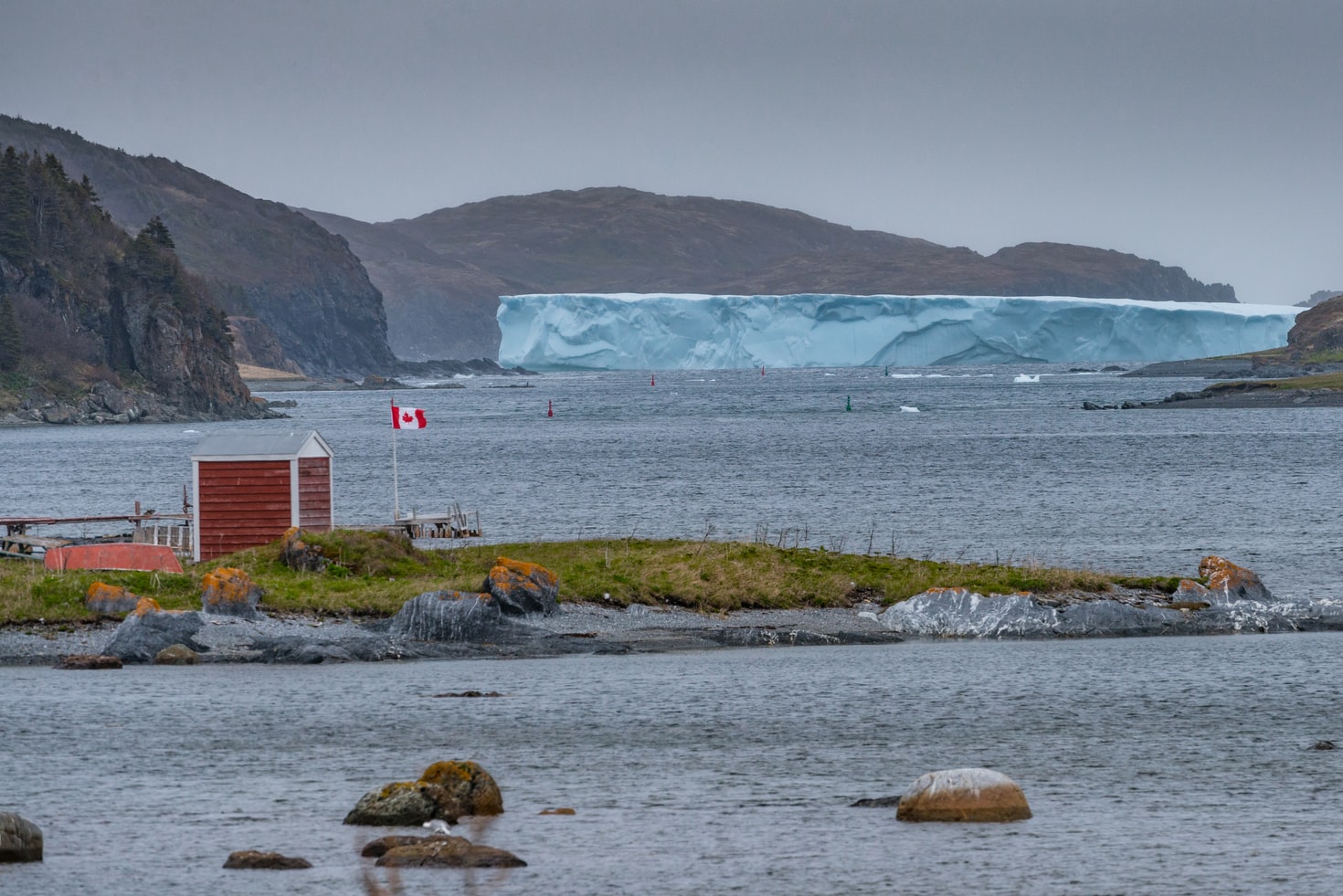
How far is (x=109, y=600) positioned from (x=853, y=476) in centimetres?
3970

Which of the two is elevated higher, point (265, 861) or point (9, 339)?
point (9, 339)

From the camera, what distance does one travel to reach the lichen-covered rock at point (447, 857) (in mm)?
12867

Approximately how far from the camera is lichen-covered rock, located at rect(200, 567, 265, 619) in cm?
2505

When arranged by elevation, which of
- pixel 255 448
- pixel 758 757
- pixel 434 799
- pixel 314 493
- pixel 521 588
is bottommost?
pixel 758 757

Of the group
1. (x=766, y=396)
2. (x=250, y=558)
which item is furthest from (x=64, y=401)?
(x=250, y=558)

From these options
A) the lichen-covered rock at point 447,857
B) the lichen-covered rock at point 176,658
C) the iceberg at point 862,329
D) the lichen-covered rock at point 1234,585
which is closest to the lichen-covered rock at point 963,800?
the lichen-covered rock at point 447,857

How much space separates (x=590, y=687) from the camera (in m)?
21.7

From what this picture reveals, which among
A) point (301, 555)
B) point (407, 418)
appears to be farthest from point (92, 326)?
point (301, 555)

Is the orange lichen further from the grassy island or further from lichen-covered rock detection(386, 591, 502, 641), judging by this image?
lichen-covered rock detection(386, 591, 502, 641)

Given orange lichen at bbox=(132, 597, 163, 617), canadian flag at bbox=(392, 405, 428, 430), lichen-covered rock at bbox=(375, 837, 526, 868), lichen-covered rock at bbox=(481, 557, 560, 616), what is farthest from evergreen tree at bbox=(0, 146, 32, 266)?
lichen-covered rock at bbox=(375, 837, 526, 868)

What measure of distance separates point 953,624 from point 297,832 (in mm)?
14525

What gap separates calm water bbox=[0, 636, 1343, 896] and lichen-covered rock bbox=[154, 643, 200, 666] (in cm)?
38

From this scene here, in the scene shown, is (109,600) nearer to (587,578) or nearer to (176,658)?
(176,658)

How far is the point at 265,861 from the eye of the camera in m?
13.1
